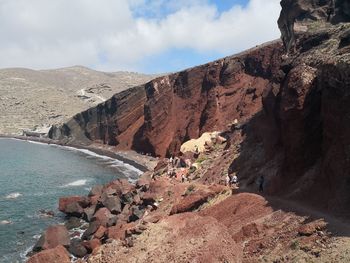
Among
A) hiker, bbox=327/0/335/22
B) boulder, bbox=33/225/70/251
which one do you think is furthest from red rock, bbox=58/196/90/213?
hiker, bbox=327/0/335/22

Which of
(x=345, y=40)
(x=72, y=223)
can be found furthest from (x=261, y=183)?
(x=72, y=223)

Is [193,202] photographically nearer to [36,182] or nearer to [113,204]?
[113,204]

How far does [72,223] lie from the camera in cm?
4469

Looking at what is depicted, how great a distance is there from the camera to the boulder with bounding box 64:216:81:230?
4413 cm

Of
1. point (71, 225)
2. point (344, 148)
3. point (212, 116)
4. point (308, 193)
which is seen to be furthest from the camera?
point (212, 116)

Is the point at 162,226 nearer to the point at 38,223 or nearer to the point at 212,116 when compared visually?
the point at 38,223

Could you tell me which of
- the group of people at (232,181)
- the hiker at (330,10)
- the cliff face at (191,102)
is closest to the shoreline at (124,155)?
the cliff face at (191,102)

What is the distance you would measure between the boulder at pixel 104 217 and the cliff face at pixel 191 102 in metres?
24.6

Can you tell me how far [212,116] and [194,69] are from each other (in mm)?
13871

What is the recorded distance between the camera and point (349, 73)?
2559 cm

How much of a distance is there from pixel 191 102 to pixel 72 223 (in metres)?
45.0

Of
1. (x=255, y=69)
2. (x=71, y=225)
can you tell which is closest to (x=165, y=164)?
(x=71, y=225)

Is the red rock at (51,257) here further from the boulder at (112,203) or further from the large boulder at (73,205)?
the large boulder at (73,205)

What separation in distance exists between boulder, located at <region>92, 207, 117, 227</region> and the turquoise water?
16.3ft
